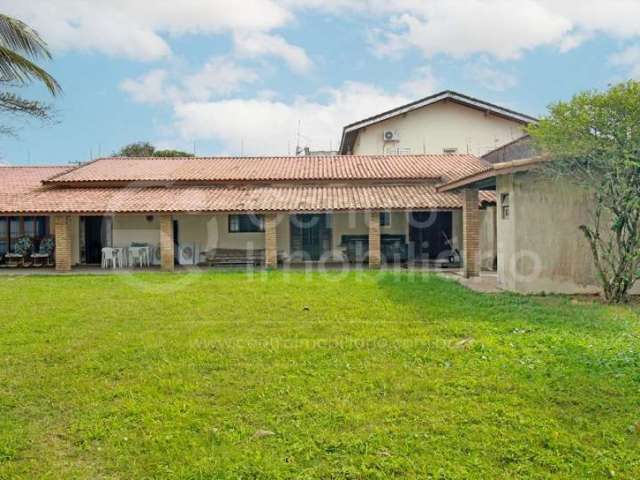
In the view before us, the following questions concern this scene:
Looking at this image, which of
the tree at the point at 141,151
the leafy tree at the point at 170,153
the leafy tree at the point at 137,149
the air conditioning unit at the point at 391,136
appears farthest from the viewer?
the leafy tree at the point at 137,149

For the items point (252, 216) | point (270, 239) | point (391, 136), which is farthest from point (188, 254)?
point (391, 136)

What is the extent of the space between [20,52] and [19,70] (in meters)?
0.30

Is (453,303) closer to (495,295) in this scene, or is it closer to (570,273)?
(495,295)

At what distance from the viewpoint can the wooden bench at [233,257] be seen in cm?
2050

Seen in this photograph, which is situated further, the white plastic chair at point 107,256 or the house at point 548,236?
the white plastic chair at point 107,256

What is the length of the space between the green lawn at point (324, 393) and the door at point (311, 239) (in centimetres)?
1138

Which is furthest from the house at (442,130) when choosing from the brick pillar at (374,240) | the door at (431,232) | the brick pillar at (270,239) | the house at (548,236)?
the house at (548,236)

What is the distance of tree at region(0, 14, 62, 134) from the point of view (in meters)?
7.85

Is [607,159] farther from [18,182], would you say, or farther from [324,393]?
[18,182]

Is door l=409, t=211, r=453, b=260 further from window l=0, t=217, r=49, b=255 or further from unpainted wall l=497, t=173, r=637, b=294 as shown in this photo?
window l=0, t=217, r=49, b=255

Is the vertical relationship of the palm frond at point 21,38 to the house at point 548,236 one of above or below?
above

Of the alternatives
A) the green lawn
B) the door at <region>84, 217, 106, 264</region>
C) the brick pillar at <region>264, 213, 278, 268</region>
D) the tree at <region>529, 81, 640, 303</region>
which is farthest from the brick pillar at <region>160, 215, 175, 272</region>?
the tree at <region>529, 81, 640, 303</region>

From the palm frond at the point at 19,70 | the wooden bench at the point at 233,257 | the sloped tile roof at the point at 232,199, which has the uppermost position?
the palm frond at the point at 19,70

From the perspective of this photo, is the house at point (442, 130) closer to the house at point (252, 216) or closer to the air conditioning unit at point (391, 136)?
the air conditioning unit at point (391, 136)
